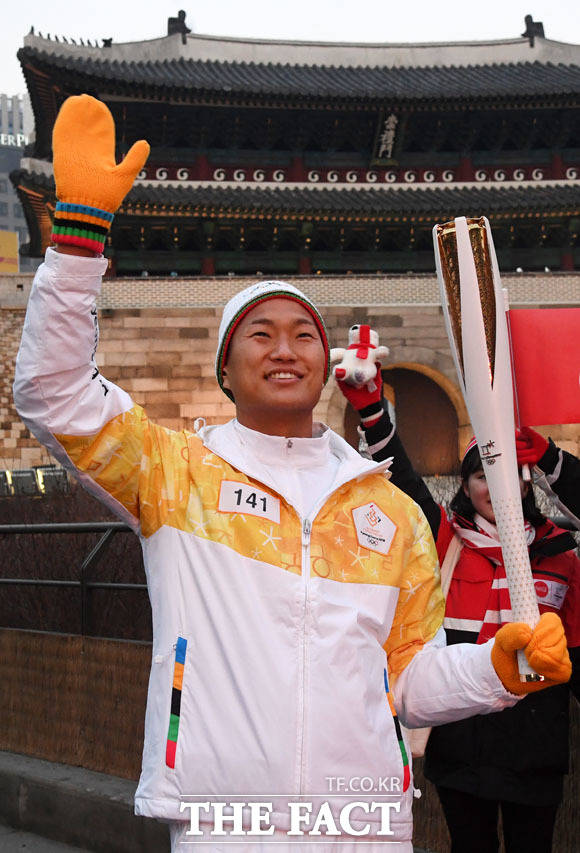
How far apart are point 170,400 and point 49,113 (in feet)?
22.2

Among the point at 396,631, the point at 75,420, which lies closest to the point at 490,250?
the point at 396,631

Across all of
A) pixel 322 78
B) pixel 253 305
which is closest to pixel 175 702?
pixel 253 305

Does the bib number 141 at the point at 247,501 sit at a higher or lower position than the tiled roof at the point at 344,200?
lower

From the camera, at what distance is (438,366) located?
17297mm

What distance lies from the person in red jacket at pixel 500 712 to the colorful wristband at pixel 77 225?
105 centimetres

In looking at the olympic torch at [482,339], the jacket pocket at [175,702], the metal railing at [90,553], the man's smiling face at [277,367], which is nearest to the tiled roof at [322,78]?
the metal railing at [90,553]

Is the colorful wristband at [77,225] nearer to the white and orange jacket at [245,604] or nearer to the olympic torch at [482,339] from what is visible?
the white and orange jacket at [245,604]

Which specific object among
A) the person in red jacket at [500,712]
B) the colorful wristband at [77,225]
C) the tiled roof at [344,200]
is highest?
the tiled roof at [344,200]

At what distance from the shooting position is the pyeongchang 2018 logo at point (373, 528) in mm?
1639

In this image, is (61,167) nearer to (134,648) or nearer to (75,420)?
(75,420)

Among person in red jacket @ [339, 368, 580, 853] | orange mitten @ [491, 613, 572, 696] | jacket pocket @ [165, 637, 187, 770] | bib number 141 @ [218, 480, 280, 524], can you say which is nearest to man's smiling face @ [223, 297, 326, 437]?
bib number 141 @ [218, 480, 280, 524]

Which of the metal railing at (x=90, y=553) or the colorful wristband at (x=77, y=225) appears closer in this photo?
the colorful wristband at (x=77, y=225)

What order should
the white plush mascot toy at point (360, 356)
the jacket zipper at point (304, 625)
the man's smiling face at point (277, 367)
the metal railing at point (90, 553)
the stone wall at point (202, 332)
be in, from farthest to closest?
the stone wall at point (202, 332) → the metal railing at point (90, 553) → the white plush mascot toy at point (360, 356) → the man's smiling face at point (277, 367) → the jacket zipper at point (304, 625)

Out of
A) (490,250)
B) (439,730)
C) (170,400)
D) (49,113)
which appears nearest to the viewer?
(490,250)
